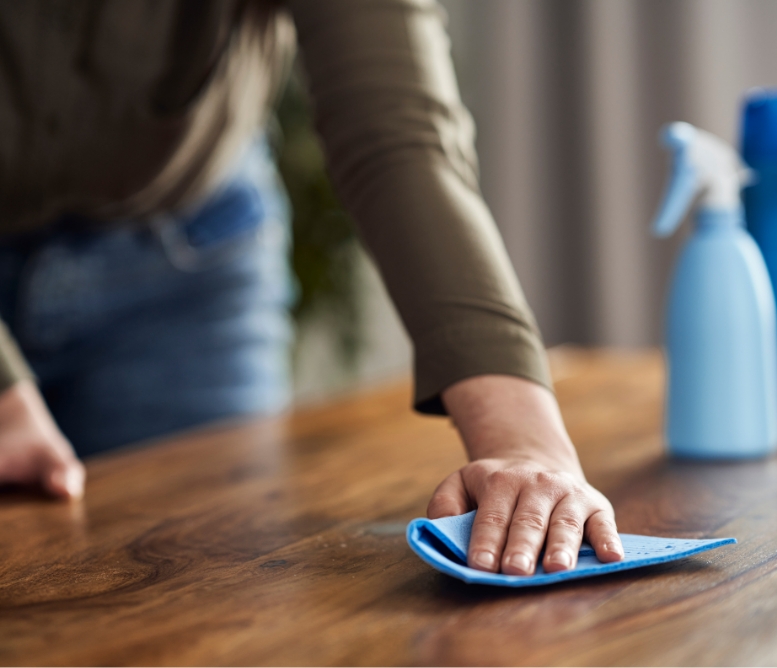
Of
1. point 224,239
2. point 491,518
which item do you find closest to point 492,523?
point 491,518

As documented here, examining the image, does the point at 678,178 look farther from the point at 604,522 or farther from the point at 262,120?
the point at 262,120

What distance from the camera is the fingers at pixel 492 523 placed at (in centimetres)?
47

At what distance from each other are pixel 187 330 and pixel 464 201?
52 centimetres

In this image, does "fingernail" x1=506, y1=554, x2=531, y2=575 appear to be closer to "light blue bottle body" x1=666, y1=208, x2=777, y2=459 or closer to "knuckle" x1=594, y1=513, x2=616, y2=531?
"knuckle" x1=594, y1=513, x2=616, y2=531

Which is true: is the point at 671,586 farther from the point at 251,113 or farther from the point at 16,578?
the point at 251,113

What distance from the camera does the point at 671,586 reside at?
458 millimetres

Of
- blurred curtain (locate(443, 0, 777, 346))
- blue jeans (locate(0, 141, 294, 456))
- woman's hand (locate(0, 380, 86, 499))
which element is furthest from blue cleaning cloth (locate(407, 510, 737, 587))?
blurred curtain (locate(443, 0, 777, 346))

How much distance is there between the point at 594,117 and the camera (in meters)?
2.95

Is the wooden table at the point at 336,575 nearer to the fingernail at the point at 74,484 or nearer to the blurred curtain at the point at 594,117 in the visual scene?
the fingernail at the point at 74,484

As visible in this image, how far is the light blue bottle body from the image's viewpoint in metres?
0.78

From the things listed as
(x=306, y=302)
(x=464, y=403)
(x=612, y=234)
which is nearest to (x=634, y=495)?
(x=464, y=403)

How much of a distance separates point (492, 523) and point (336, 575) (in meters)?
0.09

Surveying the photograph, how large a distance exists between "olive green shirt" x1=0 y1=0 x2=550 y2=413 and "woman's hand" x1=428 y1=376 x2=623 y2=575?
0.07 feet

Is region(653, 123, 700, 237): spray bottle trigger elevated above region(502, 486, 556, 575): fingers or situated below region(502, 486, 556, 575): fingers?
above
